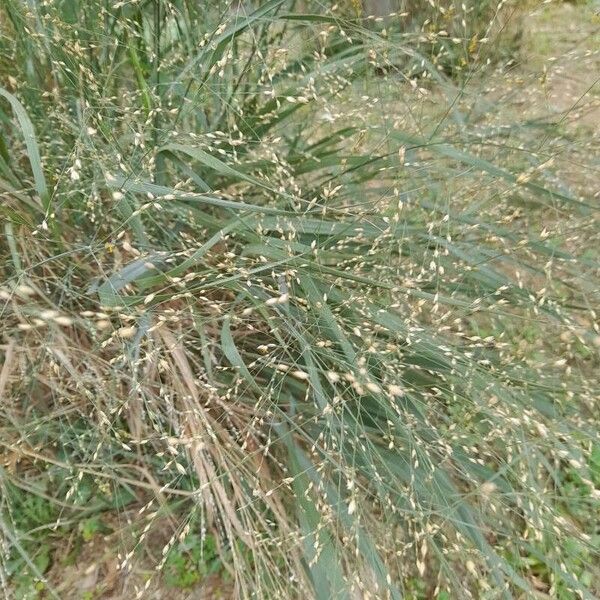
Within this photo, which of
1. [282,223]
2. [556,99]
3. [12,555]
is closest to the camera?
[282,223]

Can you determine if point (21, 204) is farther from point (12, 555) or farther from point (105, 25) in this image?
point (12, 555)

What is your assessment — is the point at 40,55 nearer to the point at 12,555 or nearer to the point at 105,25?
the point at 105,25

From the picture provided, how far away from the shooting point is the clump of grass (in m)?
1.00

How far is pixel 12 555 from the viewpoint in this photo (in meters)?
1.25

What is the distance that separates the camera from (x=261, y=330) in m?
1.12

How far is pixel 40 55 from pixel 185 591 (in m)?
1.21

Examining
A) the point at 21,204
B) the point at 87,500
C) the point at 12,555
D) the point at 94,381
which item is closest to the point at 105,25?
the point at 21,204

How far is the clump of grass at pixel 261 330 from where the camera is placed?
3.28 feet

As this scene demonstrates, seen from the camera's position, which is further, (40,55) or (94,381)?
(40,55)

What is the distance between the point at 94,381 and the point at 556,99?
2112 mm

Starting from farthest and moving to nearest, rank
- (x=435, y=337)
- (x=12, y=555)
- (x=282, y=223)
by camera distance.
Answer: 1. (x=12, y=555)
2. (x=282, y=223)
3. (x=435, y=337)

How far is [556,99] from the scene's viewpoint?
2363 mm

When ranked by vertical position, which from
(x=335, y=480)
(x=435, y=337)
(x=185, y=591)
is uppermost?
(x=435, y=337)

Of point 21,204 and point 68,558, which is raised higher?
point 21,204
